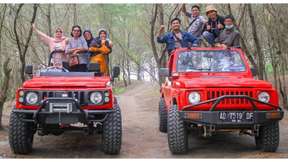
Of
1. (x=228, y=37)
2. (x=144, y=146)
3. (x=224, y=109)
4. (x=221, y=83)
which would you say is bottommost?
(x=144, y=146)

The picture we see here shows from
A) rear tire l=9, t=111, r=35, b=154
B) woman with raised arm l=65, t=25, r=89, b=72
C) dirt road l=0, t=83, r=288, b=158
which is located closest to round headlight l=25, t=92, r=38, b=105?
rear tire l=9, t=111, r=35, b=154

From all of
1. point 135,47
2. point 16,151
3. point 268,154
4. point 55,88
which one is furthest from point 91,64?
point 135,47

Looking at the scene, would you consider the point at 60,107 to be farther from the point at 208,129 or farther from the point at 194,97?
the point at 208,129

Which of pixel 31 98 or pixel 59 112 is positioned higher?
pixel 31 98

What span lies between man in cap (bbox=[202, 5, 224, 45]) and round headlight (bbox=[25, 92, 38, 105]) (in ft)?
12.9

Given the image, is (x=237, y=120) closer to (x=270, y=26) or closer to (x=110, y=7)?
(x=270, y=26)

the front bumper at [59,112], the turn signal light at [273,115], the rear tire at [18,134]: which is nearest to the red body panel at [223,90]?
the turn signal light at [273,115]

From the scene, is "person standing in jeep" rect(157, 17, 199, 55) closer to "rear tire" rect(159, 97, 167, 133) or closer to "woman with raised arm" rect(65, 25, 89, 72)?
"rear tire" rect(159, 97, 167, 133)

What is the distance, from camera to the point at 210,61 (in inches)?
333

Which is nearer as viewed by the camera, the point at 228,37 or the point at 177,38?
the point at 228,37

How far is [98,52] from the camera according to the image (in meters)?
8.97

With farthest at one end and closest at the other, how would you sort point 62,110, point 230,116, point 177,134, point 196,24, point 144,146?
point 196,24, point 144,146, point 177,134, point 230,116, point 62,110

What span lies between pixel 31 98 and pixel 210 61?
327 cm

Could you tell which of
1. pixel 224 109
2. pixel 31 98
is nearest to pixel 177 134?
pixel 224 109
